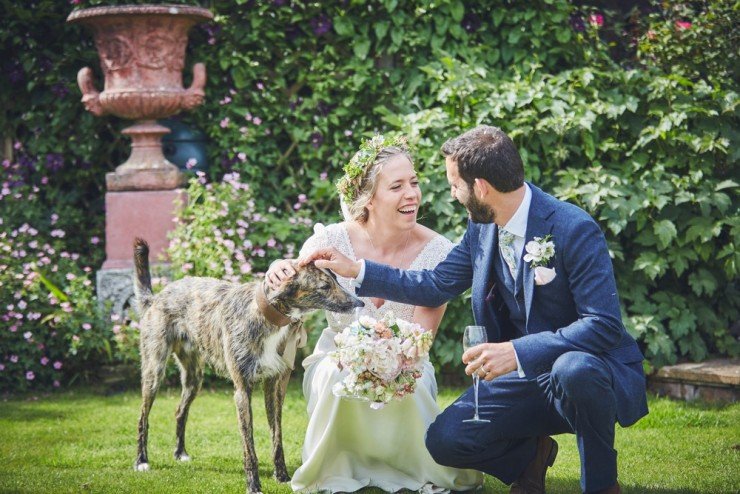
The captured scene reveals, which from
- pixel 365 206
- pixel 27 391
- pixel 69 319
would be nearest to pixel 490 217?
pixel 365 206

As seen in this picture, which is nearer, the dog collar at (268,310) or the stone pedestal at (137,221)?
the dog collar at (268,310)

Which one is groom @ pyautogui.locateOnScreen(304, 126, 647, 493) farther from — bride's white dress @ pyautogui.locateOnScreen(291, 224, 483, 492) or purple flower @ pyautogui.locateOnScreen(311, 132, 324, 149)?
purple flower @ pyautogui.locateOnScreen(311, 132, 324, 149)

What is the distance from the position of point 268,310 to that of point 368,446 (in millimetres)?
813

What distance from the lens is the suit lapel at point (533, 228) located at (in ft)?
12.0

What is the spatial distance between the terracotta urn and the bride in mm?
2928

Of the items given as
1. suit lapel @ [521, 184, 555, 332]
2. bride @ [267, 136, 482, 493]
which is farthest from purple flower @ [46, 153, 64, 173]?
suit lapel @ [521, 184, 555, 332]

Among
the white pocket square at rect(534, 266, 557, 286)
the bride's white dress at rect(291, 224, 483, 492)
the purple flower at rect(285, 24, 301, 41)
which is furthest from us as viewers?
the purple flower at rect(285, 24, 301, 41)

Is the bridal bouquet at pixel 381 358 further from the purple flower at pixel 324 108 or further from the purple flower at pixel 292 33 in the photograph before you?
the purple flower at pixel 292 33

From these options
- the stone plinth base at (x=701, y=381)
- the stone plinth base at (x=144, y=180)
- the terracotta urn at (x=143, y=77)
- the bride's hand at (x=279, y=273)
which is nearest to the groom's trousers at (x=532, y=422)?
the bride's hand at (x=279, y=273)

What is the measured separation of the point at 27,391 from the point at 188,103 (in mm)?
2541

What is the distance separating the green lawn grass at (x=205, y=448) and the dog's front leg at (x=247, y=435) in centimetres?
15

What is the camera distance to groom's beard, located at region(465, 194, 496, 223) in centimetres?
371

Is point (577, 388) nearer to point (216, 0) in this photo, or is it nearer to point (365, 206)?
point (365, 206)

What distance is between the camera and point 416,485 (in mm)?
4281
